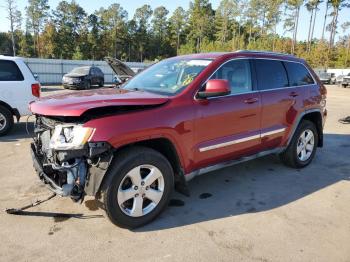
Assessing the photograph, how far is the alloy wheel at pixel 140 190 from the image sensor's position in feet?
11.6

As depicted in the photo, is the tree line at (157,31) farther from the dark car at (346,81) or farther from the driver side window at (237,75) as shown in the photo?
the driver side window at (237,75)

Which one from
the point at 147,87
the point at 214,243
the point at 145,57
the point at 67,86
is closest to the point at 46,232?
the point at 214,243

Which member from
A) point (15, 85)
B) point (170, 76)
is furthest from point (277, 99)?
point (15, 85)

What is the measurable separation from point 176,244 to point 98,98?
1.68 meters

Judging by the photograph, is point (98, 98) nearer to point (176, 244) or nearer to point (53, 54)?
point (176, 244)

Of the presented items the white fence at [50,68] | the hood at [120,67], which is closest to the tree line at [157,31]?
the white fence at [50,68]

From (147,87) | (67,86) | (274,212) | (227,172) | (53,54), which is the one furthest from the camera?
(53,54)

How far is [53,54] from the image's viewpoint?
58.5m

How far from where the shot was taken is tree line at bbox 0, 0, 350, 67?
192 ft

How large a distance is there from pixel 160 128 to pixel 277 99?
2.22 metres

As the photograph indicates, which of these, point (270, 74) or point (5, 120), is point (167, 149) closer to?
point (270, 74)

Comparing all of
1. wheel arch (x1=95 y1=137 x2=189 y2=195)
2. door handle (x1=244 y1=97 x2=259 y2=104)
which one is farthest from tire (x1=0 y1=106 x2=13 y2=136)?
door handle (x1=244 y1=97 x2=259 y2=104)

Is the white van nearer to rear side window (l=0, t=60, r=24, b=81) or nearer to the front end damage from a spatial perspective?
rear side window (l=0, t=60, r=24, b=81)

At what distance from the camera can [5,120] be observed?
7996 mm
